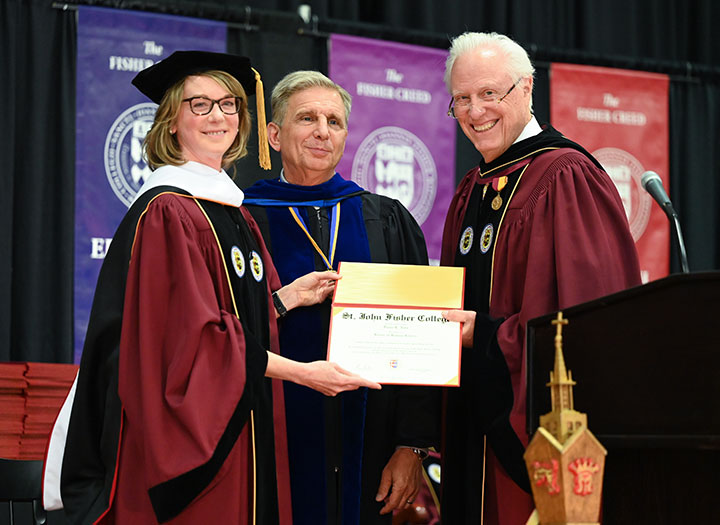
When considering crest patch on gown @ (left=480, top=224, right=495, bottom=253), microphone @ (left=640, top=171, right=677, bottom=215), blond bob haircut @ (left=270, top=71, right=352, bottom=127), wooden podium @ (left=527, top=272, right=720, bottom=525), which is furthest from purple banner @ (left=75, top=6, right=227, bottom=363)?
wooden podium @ (left=527, top=272, right=720, bottom=525)

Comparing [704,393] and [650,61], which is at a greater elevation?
[650,61]

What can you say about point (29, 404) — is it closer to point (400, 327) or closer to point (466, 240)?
point (400, 327)

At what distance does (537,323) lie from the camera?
2131 mm

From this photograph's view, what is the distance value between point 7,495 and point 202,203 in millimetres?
1599

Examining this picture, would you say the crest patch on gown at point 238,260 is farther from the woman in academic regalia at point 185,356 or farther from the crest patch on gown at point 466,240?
the crest patch on gown at point 466,240

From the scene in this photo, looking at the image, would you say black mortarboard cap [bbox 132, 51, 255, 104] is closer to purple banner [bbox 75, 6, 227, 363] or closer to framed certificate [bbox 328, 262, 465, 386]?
framed certificate [bbox 328, 262, 465, 386]

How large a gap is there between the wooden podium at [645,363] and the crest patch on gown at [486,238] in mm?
1085

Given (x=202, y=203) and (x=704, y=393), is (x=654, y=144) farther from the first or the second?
(x=704, y=393)

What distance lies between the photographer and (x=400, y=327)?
9.78 feet

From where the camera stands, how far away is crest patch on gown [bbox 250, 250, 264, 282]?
308 cm

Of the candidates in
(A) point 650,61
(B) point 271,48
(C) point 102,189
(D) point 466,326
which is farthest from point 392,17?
(D) point 466,326

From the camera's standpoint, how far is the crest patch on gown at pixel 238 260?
2969 mm

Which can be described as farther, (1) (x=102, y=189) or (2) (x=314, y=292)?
(1) (x=102, y=189)

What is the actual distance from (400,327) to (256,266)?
53 cm
